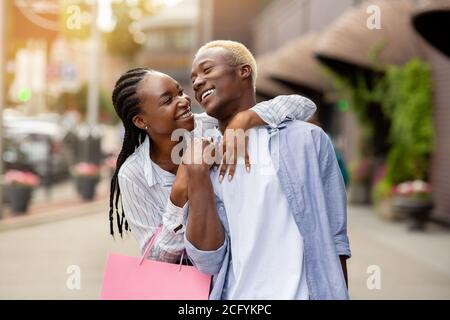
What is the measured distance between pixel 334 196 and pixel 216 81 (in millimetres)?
542

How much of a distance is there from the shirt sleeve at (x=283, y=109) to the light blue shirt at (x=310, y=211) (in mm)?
37

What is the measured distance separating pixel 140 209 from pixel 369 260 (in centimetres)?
863

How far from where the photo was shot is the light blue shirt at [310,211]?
247 cm

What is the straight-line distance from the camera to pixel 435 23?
10.5 m

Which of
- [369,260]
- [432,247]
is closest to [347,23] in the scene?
[432,247]

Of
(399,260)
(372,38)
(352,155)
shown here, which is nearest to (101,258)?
(399,260)

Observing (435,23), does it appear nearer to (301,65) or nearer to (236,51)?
(236,51)

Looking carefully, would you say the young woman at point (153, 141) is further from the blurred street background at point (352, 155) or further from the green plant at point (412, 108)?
the green plant at point (412, 108)

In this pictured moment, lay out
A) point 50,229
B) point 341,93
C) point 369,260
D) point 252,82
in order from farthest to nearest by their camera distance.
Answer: point 341,93 < point 50,229 < point 369,260 < point 252,82

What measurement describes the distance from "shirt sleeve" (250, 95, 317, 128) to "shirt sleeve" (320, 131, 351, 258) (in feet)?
0.54

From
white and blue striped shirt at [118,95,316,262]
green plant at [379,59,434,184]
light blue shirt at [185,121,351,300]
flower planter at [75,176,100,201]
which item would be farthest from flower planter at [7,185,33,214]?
light blue shirt at [185,121,351,300]

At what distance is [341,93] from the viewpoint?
1988cm

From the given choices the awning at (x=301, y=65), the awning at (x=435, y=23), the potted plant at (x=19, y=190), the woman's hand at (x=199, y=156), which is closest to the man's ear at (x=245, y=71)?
the woman's hand at (x=199, y=156)

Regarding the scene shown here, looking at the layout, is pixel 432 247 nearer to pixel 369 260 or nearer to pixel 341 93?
pixel 369 260
